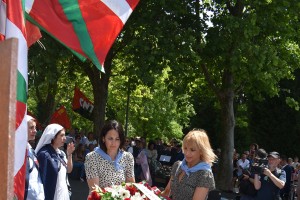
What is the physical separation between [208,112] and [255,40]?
25460 mm

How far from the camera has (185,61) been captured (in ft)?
70.8

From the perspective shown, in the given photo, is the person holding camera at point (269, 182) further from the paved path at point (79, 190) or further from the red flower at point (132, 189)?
the paved path at point (79, 190)

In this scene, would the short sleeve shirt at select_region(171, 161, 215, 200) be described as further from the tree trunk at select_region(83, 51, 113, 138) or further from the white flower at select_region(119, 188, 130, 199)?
the tree trunk at select_region(83, 51, 113, 138)

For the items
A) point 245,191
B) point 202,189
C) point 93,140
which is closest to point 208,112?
point 93,140

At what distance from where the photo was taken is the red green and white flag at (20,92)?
3.50 metres

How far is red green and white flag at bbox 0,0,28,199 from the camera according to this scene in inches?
138

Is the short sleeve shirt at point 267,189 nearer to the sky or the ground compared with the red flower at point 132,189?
nearer to the ground

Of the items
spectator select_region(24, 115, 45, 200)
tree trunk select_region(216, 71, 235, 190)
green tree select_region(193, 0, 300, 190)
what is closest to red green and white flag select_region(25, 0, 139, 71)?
spectator select_region(24, 115, 45, 200)

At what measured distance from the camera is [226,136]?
22.8 m

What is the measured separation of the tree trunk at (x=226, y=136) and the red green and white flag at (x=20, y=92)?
19.1m

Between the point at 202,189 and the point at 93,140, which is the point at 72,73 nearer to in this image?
the point at 93,140

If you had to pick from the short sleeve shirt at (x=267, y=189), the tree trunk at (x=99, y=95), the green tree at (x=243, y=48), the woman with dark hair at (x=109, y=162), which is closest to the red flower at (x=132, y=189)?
the woman with dark hair at (x=109, y=162)

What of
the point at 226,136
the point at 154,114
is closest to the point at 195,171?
the point at 226,136

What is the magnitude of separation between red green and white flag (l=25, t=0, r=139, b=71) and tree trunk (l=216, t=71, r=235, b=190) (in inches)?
703
